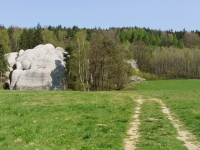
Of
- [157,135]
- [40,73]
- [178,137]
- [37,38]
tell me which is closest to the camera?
[178,137]

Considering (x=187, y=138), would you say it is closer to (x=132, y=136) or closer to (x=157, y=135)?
(x=157, y=135)

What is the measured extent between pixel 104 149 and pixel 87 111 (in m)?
11.2

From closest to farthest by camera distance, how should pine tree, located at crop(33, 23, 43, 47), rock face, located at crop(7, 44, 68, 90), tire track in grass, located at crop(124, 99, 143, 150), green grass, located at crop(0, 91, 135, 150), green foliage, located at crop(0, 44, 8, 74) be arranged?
1. green grass, located at crop(0, 91, 135, 150)
2. tire track in grass, located at crop(124, 99, 143, 150)
3. rock face, located at crop(7, 44, 68, 90)
4. green foliage, located at crop(0, 44, 8, 74)
5. pine tree, located at crop(33, 23, 43, 47)

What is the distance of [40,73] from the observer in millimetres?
71625

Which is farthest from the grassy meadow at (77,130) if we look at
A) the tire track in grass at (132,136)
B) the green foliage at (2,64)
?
the green foliage at (2,64)

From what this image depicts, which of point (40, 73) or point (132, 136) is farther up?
point (40, 73)

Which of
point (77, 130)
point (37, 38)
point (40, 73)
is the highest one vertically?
point (37, 38)

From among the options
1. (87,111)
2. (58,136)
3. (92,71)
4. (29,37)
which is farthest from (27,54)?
(58,136)

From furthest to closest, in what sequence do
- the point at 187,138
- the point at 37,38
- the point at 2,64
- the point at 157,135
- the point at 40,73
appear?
the point at 37,38 → the point at 2,64 → the point at 40,73 → the point at 157,135 → the point at 187,138

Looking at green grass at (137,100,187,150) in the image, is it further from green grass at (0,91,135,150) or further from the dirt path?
green grass at (0,91,135,150)

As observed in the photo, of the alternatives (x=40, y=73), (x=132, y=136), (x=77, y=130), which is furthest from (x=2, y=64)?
(x=132, y=136)

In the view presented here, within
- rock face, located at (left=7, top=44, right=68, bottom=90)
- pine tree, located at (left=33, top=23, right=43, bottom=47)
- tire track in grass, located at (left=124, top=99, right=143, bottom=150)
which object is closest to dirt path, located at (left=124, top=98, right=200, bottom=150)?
tire track in grass, located at (left=124, top=99, right=143, bottom=150)

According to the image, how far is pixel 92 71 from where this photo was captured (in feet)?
236

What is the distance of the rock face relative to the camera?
70500mm
